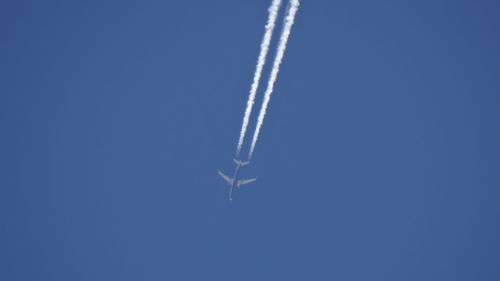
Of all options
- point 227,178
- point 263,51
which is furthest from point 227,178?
point 263,51

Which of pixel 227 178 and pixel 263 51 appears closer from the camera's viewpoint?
pixel 263 51

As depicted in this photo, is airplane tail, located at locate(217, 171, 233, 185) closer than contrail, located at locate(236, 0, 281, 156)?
No

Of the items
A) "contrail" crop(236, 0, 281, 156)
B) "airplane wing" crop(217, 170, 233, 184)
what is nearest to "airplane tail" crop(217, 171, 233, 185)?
"airplane wing" crop(217, 170, 233, 184)

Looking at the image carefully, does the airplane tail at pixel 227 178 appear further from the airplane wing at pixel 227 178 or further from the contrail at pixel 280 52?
the contrail at pixel 280 52

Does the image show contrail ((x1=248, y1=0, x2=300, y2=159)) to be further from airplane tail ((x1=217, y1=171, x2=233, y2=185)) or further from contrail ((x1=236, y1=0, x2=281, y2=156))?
airplane tail ((x1=217, y1=171, x2=233, y2=185))

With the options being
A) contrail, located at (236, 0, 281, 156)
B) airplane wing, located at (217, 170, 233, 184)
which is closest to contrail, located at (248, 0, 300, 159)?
contrail, located at (236, 0, 281, 156)

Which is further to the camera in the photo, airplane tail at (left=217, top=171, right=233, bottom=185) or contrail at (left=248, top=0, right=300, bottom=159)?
airplane tail at (left=217, top=171, right=233, bottom=185)

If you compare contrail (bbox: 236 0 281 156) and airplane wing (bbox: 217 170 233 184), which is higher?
contrail (bbox: 236 0 281 156)

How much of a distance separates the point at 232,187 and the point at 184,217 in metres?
7.19

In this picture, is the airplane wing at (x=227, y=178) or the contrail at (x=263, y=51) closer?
the contrail at (x=263, y=51)

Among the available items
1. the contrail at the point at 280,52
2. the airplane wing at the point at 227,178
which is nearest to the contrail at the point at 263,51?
the contrail at the point at 280,52

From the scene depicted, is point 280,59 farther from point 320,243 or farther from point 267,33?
point 320,243

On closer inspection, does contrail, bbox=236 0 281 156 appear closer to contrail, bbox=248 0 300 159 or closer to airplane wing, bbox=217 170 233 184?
contrail, bbox=248 0 300 159

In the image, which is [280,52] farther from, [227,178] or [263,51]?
[227,178]
